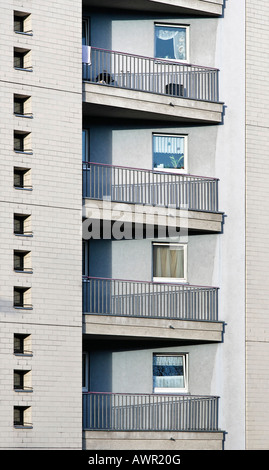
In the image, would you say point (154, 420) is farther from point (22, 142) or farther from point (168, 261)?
point (22, 142)

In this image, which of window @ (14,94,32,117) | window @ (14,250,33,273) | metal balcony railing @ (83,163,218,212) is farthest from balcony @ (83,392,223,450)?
window @ (14,94,32,117)

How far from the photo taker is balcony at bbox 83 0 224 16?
3656cm

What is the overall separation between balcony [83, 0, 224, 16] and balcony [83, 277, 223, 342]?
27.4 ft

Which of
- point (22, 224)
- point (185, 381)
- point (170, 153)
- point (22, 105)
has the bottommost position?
point (185, 381)

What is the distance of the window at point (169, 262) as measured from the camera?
121ft

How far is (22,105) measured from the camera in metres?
33.9

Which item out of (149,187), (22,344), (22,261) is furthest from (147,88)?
(22,344)

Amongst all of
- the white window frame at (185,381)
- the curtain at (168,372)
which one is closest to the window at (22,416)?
the white window frame at (185,381)

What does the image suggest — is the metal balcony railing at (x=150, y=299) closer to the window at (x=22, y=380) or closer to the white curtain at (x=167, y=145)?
the window at (x=22, y=380)

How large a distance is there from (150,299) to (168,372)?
2370 mm

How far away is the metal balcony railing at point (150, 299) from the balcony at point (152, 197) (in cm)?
182

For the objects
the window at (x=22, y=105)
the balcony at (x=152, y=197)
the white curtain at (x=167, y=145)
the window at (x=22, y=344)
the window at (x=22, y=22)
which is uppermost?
the window at (x=22, y=22)

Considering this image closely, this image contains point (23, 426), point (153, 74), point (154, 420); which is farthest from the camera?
point (153, 74)
